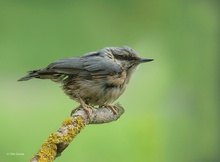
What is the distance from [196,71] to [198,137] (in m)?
0.90

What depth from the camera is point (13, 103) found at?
4.77m

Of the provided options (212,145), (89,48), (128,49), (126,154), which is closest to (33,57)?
(89,48)

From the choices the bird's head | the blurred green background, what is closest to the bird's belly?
the bird's head

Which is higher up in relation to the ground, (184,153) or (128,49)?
(128,49)

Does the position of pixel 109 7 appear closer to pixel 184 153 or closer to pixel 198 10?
pixel 198 10

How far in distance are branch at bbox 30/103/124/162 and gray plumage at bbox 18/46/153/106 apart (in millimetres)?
79

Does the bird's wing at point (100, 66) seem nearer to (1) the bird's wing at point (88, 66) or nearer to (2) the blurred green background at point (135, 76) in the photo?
(1) the bird's wing at point (88, 66)

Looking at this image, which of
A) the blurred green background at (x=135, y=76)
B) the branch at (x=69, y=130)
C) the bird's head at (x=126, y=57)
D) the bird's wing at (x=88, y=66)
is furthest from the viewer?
the blurred green background at (x=135, y=76)

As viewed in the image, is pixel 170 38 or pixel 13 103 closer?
pixel 13 103

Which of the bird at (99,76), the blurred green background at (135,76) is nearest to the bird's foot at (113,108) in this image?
the bird at (99,76)

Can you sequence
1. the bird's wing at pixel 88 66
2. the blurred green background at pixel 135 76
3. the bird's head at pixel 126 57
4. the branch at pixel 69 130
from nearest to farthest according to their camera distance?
the branch at pixel 69 130
the bird's wing at pixel 88 66
the bird's head at pixel 126 57
the blurred green background at pixel 135 76

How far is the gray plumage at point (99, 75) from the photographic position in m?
2.91

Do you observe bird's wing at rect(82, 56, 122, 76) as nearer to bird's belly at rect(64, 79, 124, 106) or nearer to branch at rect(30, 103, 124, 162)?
bird's belly at rect(64, 79, 124, 106)

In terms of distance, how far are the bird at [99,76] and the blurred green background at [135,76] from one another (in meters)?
1.00
